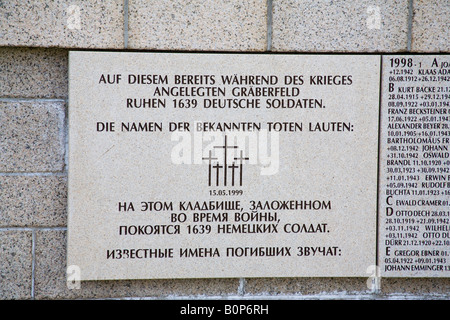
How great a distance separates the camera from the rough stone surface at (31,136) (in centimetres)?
303

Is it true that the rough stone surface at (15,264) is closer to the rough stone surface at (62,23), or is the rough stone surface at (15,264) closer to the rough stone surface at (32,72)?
the rough stone surface at (32,72)

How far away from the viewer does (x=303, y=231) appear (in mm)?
3084

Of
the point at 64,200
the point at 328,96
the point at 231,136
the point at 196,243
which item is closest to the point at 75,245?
the point at 64,200

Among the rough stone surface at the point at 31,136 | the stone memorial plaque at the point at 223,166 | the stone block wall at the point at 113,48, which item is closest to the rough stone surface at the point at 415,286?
the stone memorial plaque at the point at 223,166

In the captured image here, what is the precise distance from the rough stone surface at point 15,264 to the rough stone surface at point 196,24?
1498 mm

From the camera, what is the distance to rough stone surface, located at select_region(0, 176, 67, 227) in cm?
304

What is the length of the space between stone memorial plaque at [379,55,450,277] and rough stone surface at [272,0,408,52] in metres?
0.19

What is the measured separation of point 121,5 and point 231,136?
3.68ft

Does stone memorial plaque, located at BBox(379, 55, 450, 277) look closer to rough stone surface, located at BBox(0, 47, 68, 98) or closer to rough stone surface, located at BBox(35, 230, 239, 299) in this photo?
rough stone surface, located at BBox(35, 230, 239, 299)

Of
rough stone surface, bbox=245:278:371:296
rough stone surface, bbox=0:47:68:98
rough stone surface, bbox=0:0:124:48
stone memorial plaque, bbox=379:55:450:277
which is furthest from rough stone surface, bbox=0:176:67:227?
stone memorial plaque, bbox=379:55:450:277

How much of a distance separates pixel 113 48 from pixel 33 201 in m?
1.16

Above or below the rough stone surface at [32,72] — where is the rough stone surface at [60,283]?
below

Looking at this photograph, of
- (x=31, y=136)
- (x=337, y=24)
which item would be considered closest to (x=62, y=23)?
(x=31, y=136)

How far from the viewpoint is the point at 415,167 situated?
122 inches
